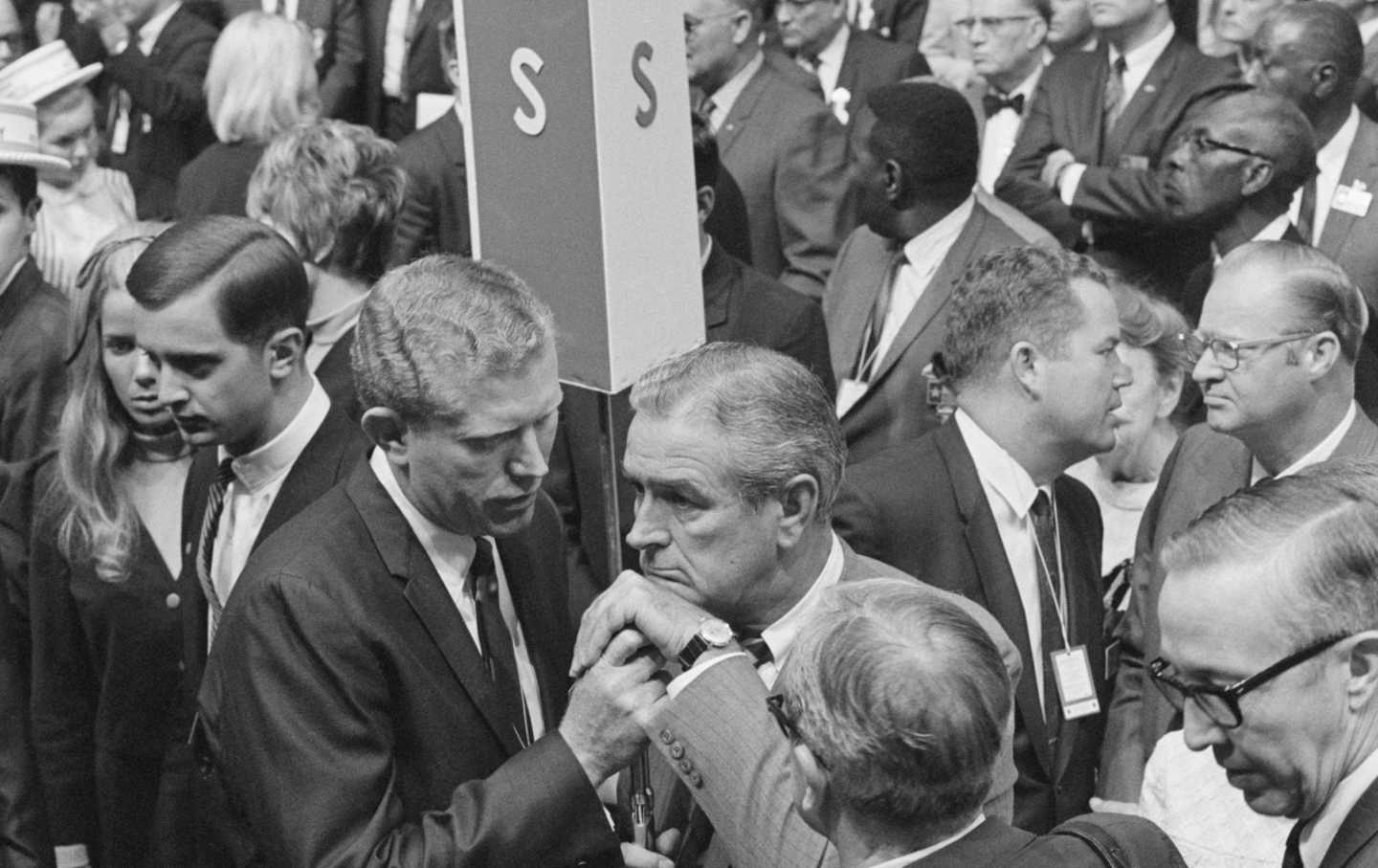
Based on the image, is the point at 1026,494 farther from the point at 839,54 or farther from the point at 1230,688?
the point at 839,54

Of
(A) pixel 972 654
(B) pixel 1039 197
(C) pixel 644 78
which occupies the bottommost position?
(B) pixel 1039 197

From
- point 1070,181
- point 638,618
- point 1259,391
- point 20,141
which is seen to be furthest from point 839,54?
point 638,618

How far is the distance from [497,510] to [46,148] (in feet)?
14.2

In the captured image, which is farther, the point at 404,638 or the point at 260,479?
the point at 260,479

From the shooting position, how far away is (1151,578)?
4.72 meters

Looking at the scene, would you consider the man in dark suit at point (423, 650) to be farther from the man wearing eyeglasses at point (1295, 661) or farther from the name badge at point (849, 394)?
the name badge at point (849, 394)

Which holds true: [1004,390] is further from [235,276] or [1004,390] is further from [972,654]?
[972,654]

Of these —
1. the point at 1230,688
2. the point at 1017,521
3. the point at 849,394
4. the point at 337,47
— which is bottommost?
the point at 849,394

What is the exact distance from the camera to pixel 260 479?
432cm

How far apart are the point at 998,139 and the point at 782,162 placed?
1.16 meters

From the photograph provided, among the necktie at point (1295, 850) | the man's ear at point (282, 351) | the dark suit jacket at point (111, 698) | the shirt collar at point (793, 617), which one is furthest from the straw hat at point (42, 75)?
the necktie at point (1295, 850)

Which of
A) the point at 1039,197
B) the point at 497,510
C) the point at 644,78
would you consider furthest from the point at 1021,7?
the point at 497,510

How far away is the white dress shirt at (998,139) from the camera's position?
27.7 feet

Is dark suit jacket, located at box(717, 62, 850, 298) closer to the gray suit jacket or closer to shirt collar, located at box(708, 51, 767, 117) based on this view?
shirt collar, located at box(708, 51, 767, 117)
